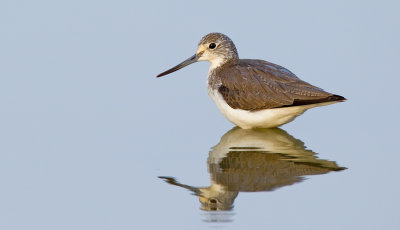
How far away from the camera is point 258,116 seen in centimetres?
1336

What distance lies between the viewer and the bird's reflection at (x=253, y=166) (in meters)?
10.2

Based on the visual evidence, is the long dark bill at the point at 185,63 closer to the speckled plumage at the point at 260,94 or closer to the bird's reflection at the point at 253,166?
the speckled plumage at the point at 260,94

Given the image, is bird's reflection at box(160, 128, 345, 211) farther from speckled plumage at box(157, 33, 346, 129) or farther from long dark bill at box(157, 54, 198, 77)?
long dark bill at box(157, 54, 198, 77)

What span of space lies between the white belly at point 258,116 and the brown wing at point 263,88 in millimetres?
94

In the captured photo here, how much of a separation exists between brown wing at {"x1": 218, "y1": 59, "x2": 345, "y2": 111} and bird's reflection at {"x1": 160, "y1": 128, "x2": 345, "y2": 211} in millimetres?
630

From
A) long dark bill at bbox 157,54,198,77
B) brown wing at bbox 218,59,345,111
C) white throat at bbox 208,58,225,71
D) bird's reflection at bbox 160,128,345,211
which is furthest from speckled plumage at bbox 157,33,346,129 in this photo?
long dark bill at bbox 157,54,198,77

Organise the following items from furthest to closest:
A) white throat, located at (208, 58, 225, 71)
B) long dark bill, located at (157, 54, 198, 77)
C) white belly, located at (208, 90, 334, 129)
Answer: long dark bill, located at (157, 54, 198, 77) → white throat, located at (208, 58, 225, 71) → white belly, located at (208, 90, 334, 129)

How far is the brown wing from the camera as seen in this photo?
42.2 ft

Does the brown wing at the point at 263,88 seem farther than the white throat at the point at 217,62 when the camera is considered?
No

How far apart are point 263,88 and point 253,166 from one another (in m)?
2.46

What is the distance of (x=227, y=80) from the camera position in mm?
13734

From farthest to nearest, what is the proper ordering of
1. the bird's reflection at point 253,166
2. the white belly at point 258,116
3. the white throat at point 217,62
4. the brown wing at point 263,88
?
the white throat at point 217,62, the white belly at point 258,116, the brown wing at point 263,88, the bird's reflection at point 253,166

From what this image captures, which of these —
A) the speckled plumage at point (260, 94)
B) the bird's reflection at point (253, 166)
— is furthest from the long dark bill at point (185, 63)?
the bird's reflection at point (253, 166)

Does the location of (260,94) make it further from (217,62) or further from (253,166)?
(253,166)
